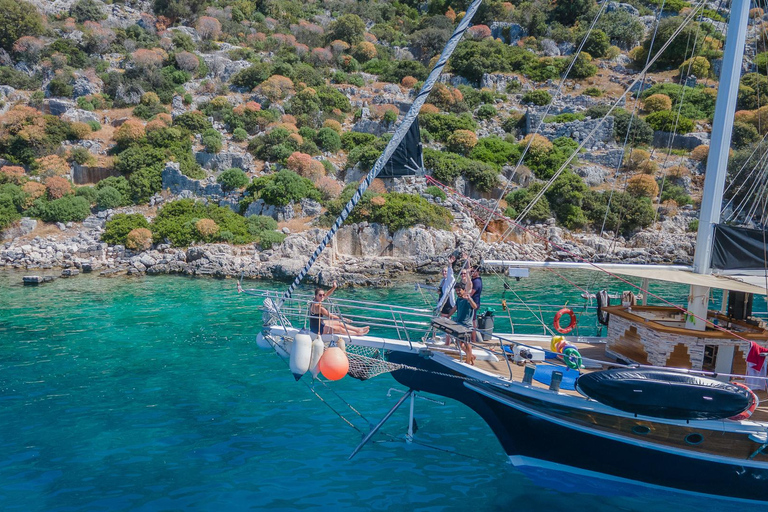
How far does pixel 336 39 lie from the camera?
60281 millimetres

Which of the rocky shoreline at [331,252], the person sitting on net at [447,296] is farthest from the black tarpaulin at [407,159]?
the rocky shoreline at [331,252]

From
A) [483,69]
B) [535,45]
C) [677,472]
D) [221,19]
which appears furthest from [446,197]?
[221,19]

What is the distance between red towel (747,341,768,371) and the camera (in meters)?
8.27

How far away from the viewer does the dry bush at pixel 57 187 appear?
114ft

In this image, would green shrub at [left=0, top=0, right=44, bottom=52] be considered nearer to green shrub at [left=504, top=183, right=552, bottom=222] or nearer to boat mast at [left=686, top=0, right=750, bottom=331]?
green shrub at [left=504, top=183, right=552, bottom=222]

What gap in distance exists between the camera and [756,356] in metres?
8.30

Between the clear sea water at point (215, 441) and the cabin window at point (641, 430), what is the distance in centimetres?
113

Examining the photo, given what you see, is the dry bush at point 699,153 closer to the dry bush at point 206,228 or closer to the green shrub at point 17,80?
the dry bush at point 206,228

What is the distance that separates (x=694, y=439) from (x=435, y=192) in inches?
1122

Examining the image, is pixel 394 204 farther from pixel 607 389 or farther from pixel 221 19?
pixel 221 19

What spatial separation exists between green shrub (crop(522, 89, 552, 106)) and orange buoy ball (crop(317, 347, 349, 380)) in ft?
154

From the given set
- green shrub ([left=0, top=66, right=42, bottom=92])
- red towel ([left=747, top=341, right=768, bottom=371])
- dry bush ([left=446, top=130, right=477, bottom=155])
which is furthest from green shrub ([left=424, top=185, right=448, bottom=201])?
green shrub ([left=0, top=66, right=42, bottom=92])

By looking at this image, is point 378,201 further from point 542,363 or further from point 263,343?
point 542,363

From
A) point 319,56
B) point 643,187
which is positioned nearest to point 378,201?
point 643,187
